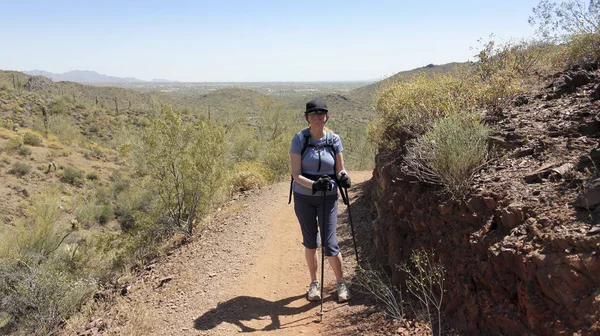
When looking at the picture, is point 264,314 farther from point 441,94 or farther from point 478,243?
point 441,94

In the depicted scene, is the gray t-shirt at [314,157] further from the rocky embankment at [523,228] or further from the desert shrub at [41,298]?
the desert shrub at [41,298]

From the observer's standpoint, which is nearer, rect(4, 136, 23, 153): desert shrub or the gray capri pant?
the gray capri pant

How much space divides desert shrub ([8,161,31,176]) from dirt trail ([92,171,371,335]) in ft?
55.1

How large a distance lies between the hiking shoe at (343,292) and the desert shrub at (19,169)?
2116 centimetres

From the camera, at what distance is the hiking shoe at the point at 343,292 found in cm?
456

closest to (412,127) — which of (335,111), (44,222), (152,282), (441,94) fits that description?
(441,94)

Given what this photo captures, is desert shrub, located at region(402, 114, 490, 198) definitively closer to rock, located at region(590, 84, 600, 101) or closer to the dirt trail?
rock, located at region(590, 84, 600, 101)

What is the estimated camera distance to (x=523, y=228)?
9.64ft

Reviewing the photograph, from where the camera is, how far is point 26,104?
119ft

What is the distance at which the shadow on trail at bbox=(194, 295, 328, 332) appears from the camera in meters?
4.60

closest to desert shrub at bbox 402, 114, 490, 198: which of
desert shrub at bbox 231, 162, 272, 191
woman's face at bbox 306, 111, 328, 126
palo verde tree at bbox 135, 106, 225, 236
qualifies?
woman's face at bbox 306, 111, 328, 126

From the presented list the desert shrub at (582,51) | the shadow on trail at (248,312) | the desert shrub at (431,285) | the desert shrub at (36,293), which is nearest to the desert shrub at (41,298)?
the desert shrub at (36,293)

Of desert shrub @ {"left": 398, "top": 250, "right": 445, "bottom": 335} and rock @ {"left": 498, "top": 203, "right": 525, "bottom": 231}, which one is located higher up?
rock @ {"left": 498, "top": 203, "right": 525, "bottom": 231}

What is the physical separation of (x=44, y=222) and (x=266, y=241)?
6.88 metres
